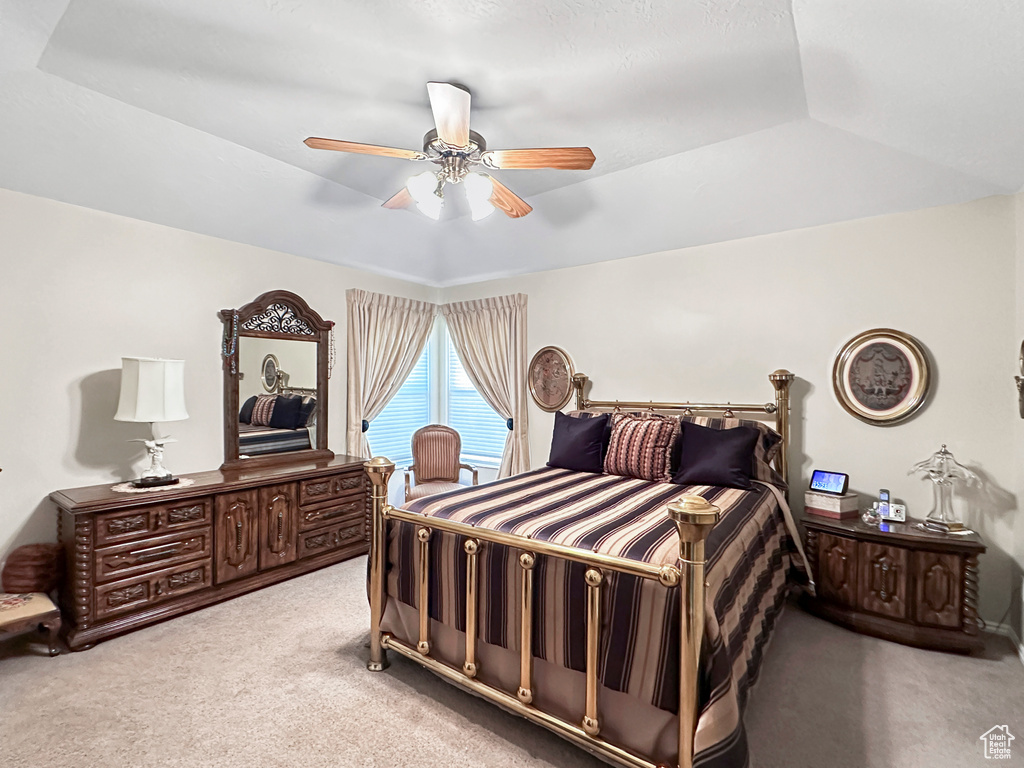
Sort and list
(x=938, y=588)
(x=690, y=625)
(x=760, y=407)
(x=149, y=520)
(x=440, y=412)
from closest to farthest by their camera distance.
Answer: (x=690, y=625)
(x=938, y=588)
(x=149, y=520)
(x=760, y=407)
(x=440, y=412)

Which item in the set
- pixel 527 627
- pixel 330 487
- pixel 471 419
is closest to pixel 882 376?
pixel 527 627

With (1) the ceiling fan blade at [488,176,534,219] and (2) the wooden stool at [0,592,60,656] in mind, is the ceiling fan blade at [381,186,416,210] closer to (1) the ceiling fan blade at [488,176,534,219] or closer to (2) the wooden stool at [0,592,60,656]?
A: (1) the ceiling fan blade at [488,176,534,219]

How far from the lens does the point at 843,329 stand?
10.9 ft

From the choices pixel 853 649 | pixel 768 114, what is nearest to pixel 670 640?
pixel 853 649

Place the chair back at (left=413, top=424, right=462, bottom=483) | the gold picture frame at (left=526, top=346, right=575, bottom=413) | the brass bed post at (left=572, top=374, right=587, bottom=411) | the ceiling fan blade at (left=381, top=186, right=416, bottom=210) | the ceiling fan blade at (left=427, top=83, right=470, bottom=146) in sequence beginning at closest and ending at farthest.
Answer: the ceiling fan blade at (left=427, top=83, right=470, bottom=146) → the ceiling fan blade at (left=381, top=186, right=416, bottom=210) → the brass bed post at (left=572, top=374, right=587, bottom=411) → the gold picture frame at (left=526, top=346, right=575, bottom=413) → the chair back at (left=413, top=424, right=462, bottom=483)

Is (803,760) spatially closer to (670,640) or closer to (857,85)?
(670,640)

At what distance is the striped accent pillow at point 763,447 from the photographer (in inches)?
127

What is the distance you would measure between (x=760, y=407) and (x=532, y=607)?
2485mm

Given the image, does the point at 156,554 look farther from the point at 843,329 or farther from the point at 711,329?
the point at 843,329

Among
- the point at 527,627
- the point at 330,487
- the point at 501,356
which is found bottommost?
the point at 527,627

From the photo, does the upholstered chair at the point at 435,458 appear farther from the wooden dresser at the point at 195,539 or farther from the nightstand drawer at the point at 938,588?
the nightstand drawer at the point at 938,588

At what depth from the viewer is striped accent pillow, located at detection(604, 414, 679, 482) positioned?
3378mm

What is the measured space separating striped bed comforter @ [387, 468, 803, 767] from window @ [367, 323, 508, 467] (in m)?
2.39

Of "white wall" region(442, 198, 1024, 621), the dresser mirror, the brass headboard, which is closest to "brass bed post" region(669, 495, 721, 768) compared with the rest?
the brass headboard
